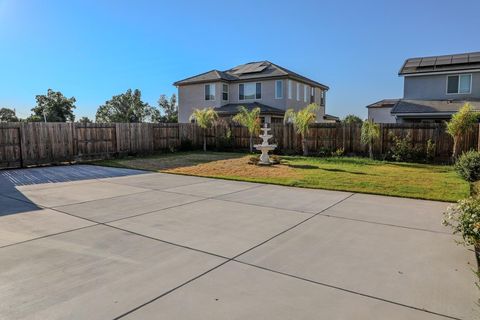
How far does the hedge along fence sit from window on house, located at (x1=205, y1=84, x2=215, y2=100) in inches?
268

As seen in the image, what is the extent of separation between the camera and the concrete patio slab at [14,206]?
632 cm

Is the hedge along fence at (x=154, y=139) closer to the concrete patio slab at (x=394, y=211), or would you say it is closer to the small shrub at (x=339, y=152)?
the small shrub at (x=339, y=152)

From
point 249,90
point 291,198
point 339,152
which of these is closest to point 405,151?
point 339,152

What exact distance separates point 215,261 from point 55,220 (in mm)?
3254

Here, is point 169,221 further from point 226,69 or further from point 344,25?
point 226,69

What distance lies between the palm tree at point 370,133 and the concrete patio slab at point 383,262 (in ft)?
34.8

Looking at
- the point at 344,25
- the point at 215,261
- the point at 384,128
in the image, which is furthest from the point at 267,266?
→ the point at 344,25

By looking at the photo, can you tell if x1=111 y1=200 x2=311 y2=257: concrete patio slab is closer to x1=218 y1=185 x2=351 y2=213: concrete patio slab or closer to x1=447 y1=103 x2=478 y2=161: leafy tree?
x1=218 y1=185 x2=351 y2=213: concrete patio slab

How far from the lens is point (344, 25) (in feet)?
59.9

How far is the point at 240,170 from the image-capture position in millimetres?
12008

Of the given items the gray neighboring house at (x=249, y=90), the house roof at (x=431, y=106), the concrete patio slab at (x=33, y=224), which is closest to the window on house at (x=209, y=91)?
the gray neighboring house at (x=249, y=90)

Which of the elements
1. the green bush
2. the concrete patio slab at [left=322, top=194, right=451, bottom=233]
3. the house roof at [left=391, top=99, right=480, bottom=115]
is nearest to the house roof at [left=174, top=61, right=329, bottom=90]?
the house roof at [left=391, top=99, right=480, bottom=115]

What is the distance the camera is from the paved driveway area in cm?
291

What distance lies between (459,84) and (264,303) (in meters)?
22.0
